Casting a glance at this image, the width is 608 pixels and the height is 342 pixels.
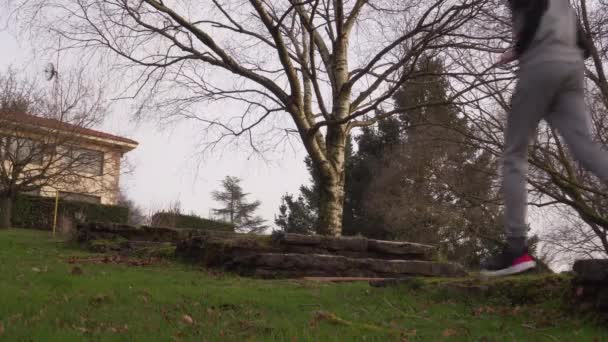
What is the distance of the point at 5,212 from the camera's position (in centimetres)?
2523

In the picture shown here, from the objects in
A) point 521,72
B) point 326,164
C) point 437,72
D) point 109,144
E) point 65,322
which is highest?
point 109,144

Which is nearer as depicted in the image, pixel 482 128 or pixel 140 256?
pixel 482 128

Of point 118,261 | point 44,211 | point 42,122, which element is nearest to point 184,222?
point 44,211

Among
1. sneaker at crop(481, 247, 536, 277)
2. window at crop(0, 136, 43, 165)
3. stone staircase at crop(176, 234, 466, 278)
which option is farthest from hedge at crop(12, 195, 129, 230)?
sneaker at crop(481, 247, 536, 277)

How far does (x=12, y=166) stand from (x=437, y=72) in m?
20.4

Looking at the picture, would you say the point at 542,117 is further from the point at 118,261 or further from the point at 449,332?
the point at 118,261

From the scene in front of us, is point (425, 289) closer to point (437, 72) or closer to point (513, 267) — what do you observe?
point (513, 267)

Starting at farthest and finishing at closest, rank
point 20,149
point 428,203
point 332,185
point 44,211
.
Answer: point 428,203
point 44,211
point 20,149
point 332,185

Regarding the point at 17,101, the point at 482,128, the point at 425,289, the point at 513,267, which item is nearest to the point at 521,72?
the point at 513,267

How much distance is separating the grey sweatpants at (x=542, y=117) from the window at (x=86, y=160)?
26159 mm

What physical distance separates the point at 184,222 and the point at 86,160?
5456mm

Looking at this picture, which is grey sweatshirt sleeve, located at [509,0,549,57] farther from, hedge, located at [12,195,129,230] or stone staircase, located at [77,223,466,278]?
hedge, located at [12,195,129,230]

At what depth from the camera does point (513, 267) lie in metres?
2.97

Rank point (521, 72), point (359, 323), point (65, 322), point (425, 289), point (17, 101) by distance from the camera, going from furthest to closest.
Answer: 1. point (17, 101)
2. point (425, 289)
3. point (359, 323)
4. point (65, 322)
5. point (521, 72)
